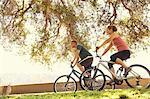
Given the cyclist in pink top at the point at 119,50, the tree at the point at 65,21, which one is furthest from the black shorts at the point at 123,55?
the tree at the point at 65,21

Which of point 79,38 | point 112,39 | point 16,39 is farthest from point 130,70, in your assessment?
point 16,39

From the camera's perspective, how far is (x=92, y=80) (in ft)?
33.5

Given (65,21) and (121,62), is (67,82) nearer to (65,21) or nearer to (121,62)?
(121,62)

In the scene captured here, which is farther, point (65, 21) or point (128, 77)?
point (65, 21)

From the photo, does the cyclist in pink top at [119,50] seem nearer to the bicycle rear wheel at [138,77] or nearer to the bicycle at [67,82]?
the bicycle rear wheel at [138,77]

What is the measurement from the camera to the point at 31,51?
751 inches

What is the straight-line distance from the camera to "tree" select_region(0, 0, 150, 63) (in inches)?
695

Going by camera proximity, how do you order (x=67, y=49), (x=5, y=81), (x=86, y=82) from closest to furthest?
(x=86, y=82)
(x=5, y=81)
(x=67, y=49)

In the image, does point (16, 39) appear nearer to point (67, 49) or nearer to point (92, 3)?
point (67, 49)

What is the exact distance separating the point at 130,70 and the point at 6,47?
11.0 metres

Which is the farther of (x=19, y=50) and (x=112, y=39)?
(x=19, y=50)

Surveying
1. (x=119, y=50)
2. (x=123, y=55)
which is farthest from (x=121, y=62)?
(x=119, y=50)

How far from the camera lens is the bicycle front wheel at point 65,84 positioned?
10.7 metres

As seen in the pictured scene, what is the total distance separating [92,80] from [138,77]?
1399 mm
